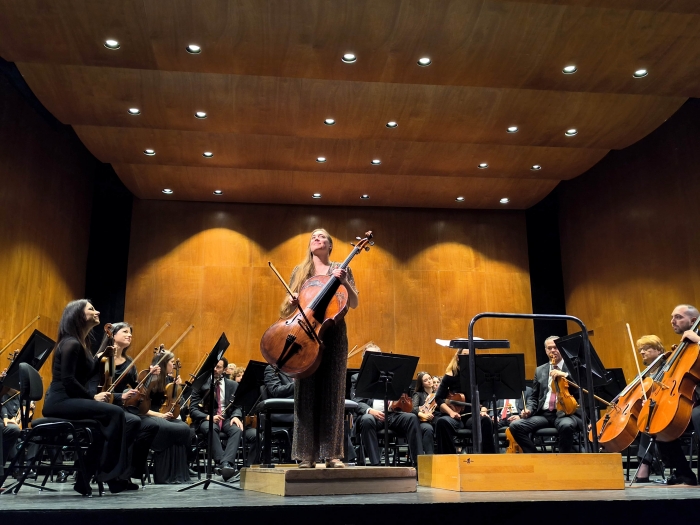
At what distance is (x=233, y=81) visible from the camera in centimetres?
683

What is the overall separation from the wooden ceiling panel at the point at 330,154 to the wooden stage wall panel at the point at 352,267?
155 cm

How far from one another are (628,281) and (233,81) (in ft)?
19.4

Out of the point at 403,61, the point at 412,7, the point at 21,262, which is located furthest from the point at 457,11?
A: the point at 21,262

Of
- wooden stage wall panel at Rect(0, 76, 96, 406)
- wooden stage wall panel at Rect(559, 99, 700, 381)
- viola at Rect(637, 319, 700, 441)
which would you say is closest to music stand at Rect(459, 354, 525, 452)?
viola at Rect(637, 319, 700, 441)

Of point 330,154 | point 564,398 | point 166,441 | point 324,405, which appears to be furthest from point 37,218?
point 564,398

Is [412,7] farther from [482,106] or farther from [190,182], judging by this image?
[190,182]

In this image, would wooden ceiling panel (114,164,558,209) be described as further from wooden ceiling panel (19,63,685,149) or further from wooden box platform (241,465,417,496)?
wooden box platform (241,465,417,496)

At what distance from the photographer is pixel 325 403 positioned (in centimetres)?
332

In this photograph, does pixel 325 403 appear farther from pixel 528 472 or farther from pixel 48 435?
pixel 48 435

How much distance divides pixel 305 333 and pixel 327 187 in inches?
276

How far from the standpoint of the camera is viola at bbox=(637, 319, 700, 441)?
3.86 m

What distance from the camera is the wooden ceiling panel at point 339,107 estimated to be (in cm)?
686

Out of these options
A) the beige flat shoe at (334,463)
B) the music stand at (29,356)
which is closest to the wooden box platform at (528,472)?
the beige flat shoe at (334,463)

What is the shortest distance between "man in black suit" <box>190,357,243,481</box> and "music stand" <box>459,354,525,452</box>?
2159mm
